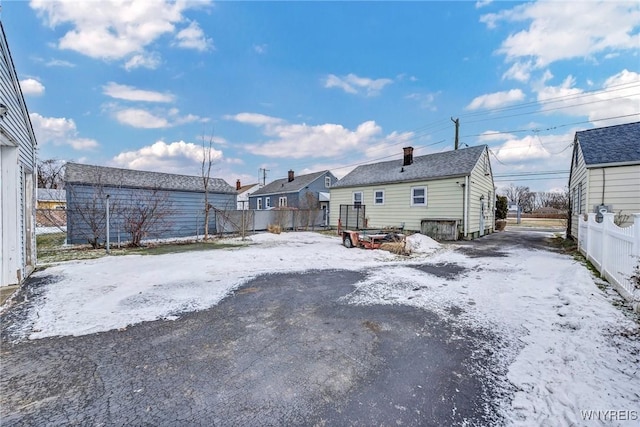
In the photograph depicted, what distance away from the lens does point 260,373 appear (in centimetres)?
256

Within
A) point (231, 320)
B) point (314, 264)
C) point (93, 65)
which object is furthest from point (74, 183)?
point (231, 320)

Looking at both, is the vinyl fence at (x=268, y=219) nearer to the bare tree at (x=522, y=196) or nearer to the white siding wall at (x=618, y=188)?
the white siding wall at (x=618, y=188)

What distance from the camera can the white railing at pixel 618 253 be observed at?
3.93m

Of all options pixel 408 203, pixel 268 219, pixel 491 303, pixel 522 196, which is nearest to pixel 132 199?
pixel 268 219

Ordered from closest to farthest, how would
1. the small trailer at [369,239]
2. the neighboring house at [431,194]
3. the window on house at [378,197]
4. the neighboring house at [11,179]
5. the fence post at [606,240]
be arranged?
the neighboring house at [11,179] < the fence post at [606,240] < the small trailer at [369,239] < the neighboring house at [431,194] < the window on house at [378,197]

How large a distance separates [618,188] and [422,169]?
8.11 metres

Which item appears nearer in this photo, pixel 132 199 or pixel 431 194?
pixel 132 199

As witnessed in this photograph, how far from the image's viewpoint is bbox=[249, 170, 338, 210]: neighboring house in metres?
27.3

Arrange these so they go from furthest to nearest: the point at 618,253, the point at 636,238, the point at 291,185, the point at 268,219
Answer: the point at 291,185 < the point at 268,219 < the point at 618,253 < the point at 636,238

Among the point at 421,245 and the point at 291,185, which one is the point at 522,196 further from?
the point at 421,245

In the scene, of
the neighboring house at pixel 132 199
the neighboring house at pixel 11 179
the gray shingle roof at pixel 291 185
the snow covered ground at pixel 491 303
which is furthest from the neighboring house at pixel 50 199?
the neighboring house at pixel 11 179

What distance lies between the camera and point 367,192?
18.1 metres

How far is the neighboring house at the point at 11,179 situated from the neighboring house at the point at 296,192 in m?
20.8

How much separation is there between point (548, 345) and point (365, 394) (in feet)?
7.37
